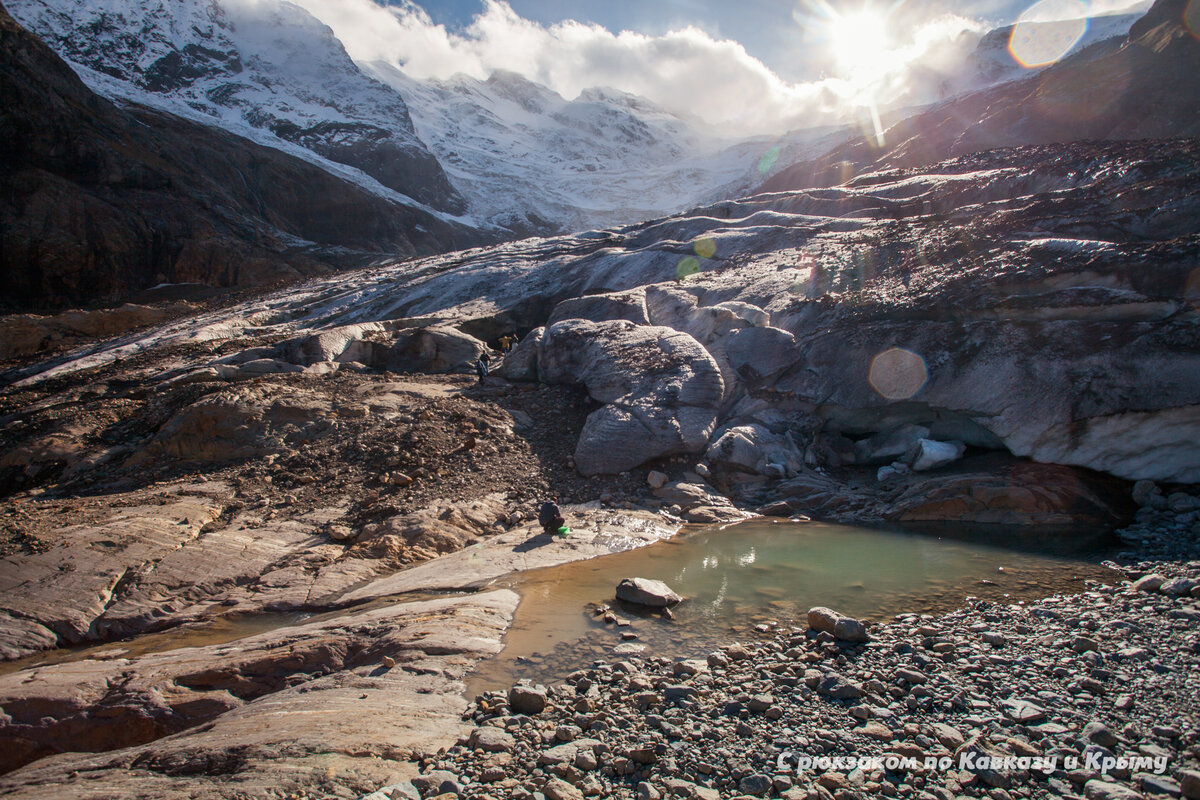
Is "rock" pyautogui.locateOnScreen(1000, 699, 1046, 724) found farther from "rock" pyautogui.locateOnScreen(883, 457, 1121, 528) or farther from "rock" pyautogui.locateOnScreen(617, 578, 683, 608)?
"rock" pyautogui.locateOnScreen(883, 457, 1121, 528)

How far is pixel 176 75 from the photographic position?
71438mm

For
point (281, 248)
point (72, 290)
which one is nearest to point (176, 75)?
point (281, 248)

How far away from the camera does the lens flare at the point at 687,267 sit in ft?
55.2

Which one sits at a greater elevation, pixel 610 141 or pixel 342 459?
pixel 610 141

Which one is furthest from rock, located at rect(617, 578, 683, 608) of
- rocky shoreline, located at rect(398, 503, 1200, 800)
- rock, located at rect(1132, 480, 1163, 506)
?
rock, located at rect(1132, 480, 1163, 506)

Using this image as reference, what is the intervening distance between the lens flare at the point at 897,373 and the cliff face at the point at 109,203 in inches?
1600

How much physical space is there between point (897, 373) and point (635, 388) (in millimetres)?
4749

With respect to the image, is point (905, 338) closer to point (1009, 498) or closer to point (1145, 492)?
point (1009, 498)

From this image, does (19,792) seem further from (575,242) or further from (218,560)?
(575,242)

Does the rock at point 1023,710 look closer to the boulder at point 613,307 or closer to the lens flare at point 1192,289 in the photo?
the lens flare at point 1192,289

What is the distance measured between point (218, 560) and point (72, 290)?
39.6 m

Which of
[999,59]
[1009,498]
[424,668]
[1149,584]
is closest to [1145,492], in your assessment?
[1009,498]

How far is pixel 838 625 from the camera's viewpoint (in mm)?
4656

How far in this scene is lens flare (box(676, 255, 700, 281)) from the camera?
16817 mm
